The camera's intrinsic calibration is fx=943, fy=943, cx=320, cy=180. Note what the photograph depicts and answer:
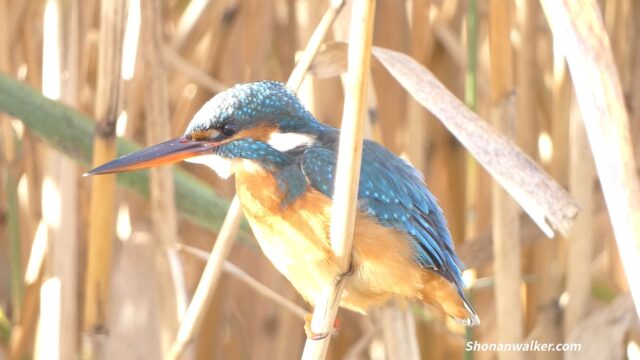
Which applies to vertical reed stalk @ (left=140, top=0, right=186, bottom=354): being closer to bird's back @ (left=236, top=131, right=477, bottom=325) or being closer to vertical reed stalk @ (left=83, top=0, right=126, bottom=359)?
vertical reed stalk @ (left=83, top=0, right=126, bottom=359)

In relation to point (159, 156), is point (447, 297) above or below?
below

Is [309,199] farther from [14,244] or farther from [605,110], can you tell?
[14,244]

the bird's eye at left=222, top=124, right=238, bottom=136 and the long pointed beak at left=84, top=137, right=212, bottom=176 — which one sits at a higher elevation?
the bird's eye at left=222, top=124, right=238, bottom=136

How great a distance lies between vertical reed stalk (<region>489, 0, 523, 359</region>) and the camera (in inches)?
65.9

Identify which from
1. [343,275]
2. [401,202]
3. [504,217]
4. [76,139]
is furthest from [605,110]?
[76,139]

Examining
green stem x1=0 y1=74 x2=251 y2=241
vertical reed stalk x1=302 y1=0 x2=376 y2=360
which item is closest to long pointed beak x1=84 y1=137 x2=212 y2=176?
green stem x1=0 y1=74 x2=251 y2=241

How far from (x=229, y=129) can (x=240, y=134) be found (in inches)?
0.9

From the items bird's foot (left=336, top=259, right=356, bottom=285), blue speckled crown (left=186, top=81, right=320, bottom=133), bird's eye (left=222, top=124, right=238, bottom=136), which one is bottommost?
bird's foot (left=336, top=259, right=356, bottom=285)

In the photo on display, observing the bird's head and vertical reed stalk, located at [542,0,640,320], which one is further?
the bird's head

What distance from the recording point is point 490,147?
1317 millimetres

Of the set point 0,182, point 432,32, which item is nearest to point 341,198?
point 432,32

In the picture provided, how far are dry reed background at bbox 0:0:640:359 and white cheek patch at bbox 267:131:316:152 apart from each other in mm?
137

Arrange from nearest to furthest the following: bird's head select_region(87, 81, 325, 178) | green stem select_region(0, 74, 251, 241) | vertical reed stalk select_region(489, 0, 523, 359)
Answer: bird's head select_region(87, 81, 325, 178) → green stem select_region(0, 74, 251, 241) → vertical reed stalk select_region(489, 0, 523, 359)

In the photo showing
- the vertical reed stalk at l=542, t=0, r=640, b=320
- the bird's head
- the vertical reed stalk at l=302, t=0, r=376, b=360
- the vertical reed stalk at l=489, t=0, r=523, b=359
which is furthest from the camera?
the vertical reed stalk at l=489, t=0, r=523, b=359
